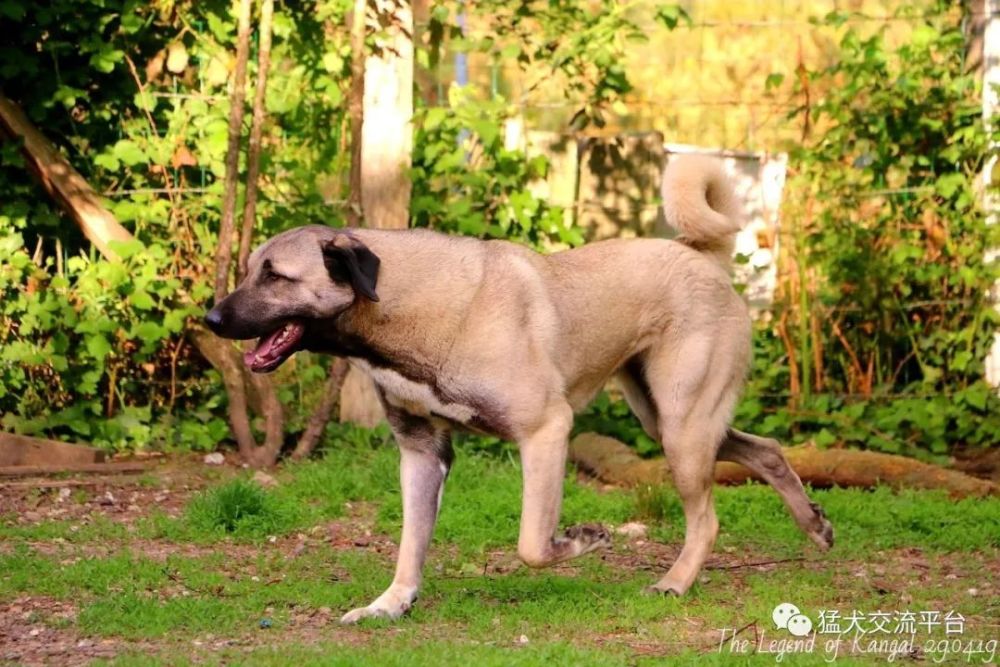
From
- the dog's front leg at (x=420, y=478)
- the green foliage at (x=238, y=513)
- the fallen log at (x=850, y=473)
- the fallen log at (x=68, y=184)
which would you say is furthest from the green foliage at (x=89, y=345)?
the dog's front leg at (x=420, y=478)

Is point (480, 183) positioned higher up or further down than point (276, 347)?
higher up

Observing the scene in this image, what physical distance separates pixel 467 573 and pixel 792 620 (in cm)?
153

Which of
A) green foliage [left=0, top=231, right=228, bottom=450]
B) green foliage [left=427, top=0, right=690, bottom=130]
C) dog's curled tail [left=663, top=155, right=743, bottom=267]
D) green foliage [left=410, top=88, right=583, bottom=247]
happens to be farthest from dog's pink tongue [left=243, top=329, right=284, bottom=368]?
green foliage [left=427, top=0, right=690, bottom=130]

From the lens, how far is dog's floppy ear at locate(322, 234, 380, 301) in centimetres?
527

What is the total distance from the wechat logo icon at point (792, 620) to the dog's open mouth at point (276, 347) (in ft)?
Result: 6.41

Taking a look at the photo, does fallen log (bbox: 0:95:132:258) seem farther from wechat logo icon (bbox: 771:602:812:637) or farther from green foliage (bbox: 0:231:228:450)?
wechat logo icon (bbox: 771:602:812:637)

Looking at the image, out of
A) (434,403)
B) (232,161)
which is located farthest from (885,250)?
(434,403)

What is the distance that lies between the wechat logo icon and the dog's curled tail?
63.8 inches

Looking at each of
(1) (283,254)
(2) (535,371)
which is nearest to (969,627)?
(2) (535,371)

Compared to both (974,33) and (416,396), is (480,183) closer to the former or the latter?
(974,33)

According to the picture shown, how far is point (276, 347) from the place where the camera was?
5434 mm

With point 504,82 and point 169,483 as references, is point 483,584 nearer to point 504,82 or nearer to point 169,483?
point 169,483

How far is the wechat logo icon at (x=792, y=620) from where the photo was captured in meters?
5.14

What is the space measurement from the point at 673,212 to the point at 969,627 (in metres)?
2.05
